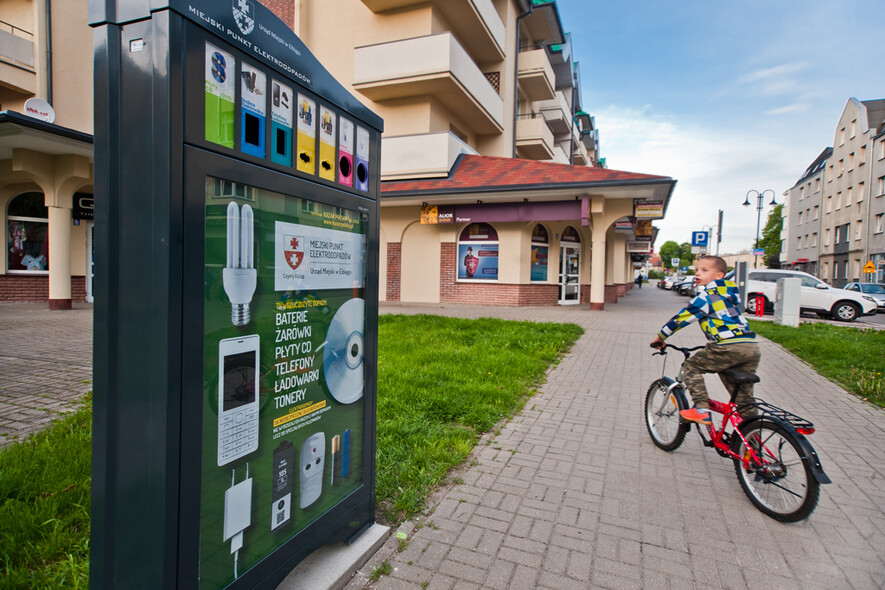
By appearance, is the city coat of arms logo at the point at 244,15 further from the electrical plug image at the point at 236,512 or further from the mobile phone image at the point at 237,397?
the electrical plug image at the point at 236,512

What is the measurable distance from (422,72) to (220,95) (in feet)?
53.0

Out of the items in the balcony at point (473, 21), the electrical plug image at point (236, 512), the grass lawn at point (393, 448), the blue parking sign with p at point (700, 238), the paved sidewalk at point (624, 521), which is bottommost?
the paved sidewalk at point (624, 521)

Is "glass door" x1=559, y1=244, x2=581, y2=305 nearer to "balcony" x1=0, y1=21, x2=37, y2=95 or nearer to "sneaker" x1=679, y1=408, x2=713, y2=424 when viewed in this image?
"sneaker" x1=679, y1=408, x2=713, y2=424

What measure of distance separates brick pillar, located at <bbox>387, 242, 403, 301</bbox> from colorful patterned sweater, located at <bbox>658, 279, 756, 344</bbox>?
15.9 meters

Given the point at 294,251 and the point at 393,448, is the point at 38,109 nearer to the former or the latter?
the point at 393,448

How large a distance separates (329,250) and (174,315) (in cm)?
83

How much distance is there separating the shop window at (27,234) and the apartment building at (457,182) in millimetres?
11126

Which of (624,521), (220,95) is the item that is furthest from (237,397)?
(624,521)

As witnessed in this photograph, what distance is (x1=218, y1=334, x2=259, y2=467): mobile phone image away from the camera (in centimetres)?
175

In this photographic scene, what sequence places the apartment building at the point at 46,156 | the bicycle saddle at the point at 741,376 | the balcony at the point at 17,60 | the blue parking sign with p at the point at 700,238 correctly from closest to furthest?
the bicycle saddle at the point at 741,376, the apartment building at the point at 46,156, the balcony at the point at 17,60, the blue parking sign with p at the point at 700,238

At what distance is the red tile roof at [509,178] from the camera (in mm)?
14750

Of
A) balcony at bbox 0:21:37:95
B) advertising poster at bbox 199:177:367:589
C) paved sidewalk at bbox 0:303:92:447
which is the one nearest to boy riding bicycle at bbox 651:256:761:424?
advertising poster at bbox 199:177:367:589

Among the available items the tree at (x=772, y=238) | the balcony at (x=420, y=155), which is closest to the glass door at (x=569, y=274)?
the balcony at (x=420, y=155)

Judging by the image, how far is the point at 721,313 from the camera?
11.5ft
